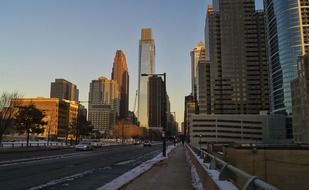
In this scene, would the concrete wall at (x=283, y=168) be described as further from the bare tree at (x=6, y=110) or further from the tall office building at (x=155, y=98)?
the tall office building at (x=155, y=98)

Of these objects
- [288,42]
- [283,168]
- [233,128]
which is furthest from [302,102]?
[283,168]

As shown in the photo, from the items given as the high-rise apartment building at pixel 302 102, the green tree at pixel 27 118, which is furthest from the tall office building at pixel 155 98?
the high-rise apartment building at pixel 302 102

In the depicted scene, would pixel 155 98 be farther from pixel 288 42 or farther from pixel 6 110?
pixel 6 110

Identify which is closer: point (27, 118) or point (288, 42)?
point (27, 118)

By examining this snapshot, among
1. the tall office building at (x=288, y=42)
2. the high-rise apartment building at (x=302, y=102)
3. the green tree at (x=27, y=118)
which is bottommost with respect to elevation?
the green tree at (x=27, y=118)

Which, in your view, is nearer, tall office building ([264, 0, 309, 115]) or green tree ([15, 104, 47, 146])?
green tree ([15, 104, 47, 146])

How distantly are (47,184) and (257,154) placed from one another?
10637 millimetres

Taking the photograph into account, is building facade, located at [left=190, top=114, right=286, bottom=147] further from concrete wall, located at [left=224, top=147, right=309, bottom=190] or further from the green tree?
concrete wall, located at [left=224, top=147, right=309, bottom=190]

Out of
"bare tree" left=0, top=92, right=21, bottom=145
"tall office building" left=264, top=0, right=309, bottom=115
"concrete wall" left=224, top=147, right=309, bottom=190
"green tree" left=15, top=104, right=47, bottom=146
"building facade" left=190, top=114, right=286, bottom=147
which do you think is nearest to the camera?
"concrete wall" left=224, top=147, right=309, bottom=190

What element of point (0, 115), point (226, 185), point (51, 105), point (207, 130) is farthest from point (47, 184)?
point (207, 130)

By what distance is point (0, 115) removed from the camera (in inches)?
2216

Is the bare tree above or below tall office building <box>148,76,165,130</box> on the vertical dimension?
below

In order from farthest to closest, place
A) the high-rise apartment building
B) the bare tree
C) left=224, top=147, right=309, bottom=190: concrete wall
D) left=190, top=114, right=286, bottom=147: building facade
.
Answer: left=190, top=114, right=286, bottom=147: building facade, the high-rise apartment building, the bare tree, left=224, top=147, right=309, bottom=190: concrete wall

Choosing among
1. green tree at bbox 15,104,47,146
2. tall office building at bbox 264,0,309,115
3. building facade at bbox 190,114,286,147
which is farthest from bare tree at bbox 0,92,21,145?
tall office building at bbox 264,0,309,115
